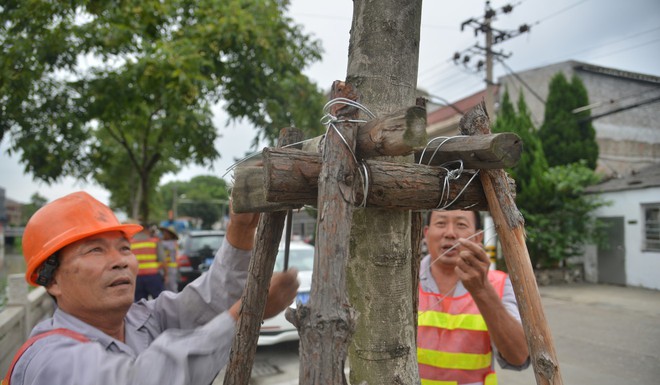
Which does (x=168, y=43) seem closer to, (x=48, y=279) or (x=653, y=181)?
(x=48, y=279)

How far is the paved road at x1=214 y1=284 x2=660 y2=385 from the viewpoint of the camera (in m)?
5.10

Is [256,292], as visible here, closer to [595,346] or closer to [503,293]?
[503,293]

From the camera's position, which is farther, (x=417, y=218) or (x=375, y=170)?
(x=417, y=218)

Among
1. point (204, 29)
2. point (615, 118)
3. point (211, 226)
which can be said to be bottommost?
point (211, 226)

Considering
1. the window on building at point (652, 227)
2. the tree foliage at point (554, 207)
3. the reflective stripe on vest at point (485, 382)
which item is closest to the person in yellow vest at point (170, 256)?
the reflective stripe on vest at point (485, 382)

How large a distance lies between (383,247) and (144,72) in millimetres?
5156

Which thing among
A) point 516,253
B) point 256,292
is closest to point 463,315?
point 516,253

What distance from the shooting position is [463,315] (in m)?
2.27

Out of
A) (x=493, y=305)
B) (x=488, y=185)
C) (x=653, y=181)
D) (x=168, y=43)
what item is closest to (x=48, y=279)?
(x=488, y=185)

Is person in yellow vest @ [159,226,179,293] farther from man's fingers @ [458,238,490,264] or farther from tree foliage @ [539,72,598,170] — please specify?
tree foliage @ [539,72,598,170]

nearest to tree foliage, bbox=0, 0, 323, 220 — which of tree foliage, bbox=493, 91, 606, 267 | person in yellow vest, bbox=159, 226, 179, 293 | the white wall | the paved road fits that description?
person in yellow vest, bbox=159, 226, 179, 293

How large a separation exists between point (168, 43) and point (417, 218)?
201 inches

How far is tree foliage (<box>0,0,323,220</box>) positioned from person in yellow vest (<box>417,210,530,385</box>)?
13.4ft

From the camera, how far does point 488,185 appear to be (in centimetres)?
146
